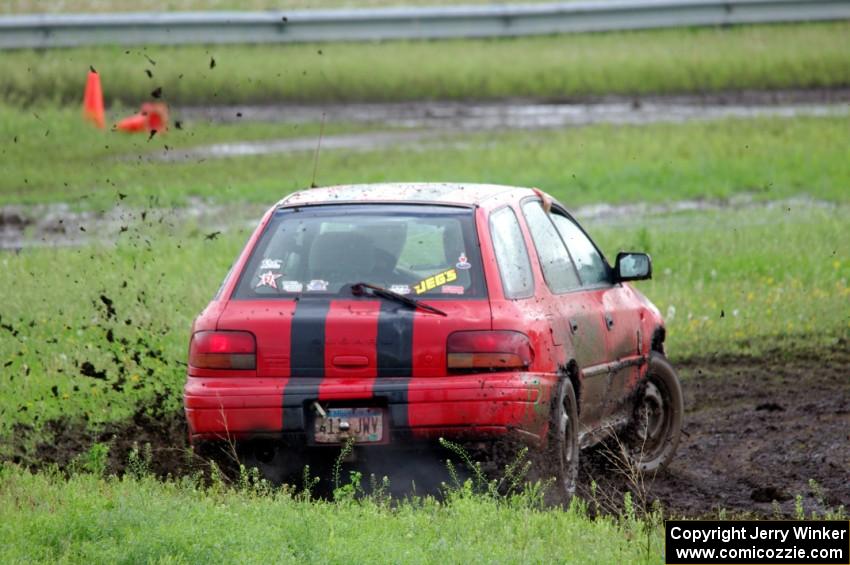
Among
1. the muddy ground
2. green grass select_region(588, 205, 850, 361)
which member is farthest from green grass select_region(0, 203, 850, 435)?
the muddy ground

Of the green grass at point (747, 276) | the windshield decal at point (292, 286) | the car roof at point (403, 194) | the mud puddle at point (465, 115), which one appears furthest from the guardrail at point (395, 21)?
the windshield decal at point (292, 286)

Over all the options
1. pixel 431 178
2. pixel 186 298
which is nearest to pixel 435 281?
pixel 186 298

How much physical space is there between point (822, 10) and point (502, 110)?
5427 millimetres

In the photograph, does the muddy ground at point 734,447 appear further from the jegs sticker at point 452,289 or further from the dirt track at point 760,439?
the jegs sticker at point 452,289

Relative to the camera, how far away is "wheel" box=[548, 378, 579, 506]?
8.04 metres

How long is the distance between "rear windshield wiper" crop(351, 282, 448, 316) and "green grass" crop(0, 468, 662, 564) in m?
0.87

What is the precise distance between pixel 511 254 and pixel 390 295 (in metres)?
0.75

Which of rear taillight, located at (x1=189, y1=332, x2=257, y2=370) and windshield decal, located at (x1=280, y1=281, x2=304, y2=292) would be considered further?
windshield decal, located at (x1=280, y1=281, x2=304, y2=292)

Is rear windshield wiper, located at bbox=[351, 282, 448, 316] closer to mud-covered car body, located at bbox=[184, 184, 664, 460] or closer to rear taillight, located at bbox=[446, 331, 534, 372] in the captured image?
mud-covered car body, located at bbox=[184, 184, 664, 460]

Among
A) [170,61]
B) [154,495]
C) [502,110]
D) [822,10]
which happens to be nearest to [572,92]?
[502,110]

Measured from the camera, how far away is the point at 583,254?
9.70 m

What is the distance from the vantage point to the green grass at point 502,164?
2020 centimetres

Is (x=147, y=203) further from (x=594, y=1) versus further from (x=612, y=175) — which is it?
(x=594, y=1)

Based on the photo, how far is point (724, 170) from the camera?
2105cm
